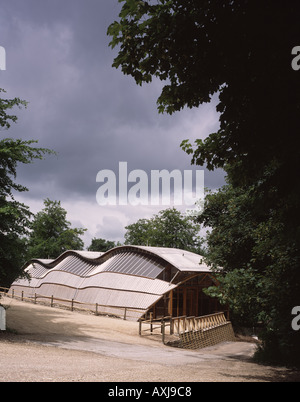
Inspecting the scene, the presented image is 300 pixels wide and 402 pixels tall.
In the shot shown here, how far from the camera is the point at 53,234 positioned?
7856cm

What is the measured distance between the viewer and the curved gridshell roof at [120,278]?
32.9 metres

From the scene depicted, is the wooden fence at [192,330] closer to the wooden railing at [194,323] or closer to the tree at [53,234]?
the wooden railing at [194,323]

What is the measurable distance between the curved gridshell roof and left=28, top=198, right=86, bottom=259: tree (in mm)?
26963

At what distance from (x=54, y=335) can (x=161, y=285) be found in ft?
46.9

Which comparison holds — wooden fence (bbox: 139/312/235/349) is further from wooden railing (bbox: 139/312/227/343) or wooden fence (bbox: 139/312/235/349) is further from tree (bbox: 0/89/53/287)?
tree (bbox: 0/89/53/287)

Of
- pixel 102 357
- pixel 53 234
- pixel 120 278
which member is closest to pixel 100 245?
pixel 53 234

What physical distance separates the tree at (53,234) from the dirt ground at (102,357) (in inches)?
Result: 1820

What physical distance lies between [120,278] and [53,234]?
1805 inches

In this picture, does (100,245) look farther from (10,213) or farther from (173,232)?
(10,213)

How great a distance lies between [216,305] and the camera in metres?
36.7

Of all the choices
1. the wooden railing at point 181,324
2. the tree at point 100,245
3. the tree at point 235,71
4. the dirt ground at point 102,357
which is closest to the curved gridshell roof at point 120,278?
the wooden railing at point 181,324

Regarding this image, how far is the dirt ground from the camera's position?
930cm
